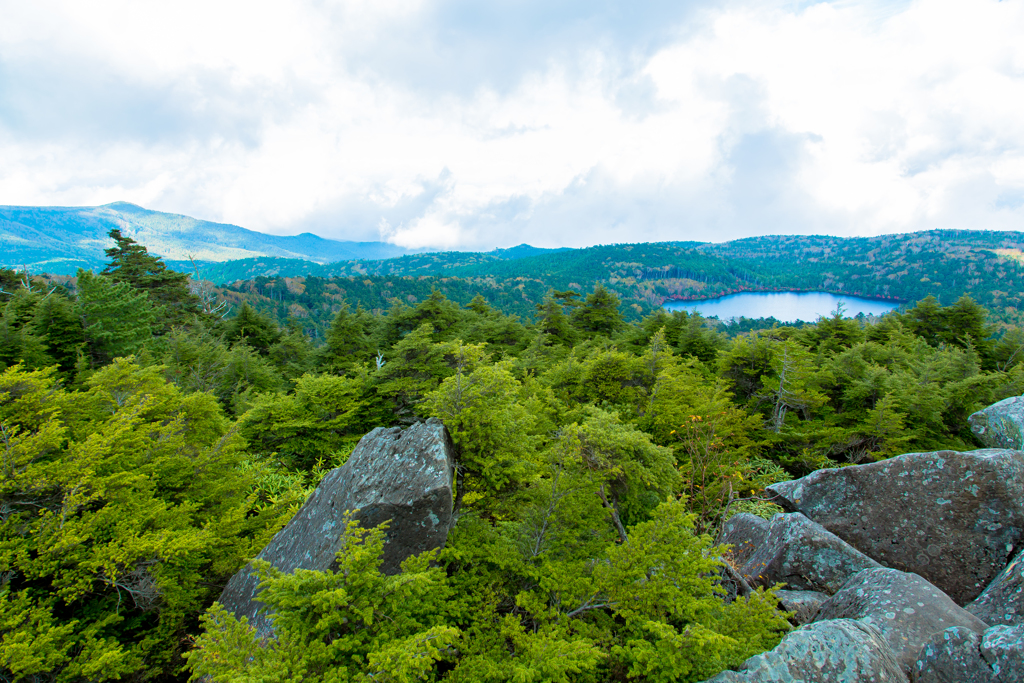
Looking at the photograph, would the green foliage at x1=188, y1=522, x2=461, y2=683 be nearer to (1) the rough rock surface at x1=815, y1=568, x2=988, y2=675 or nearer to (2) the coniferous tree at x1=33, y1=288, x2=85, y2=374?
(1) the rough rock surface at x1=815, y1=568, x2=988, y2=675

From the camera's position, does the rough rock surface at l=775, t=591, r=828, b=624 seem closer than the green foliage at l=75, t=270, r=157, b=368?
Yes

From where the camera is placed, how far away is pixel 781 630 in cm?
565

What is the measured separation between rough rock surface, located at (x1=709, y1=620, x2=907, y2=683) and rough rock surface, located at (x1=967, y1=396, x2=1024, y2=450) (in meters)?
8.62

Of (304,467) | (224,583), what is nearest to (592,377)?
(304,467)

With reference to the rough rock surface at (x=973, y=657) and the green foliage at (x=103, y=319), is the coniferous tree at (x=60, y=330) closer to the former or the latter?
the green foliage at (x=103, y=319)

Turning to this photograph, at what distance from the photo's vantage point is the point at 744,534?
816 cm

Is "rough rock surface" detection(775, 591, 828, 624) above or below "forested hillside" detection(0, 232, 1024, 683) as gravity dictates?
below

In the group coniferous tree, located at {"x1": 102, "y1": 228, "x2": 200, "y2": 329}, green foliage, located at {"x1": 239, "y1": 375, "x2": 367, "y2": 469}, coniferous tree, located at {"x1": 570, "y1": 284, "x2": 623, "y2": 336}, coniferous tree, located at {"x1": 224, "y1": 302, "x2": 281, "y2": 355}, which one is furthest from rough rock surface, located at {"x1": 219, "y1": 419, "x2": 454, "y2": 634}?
coniferous tree, located at {"x1": 102, "y1": 228, "x2": 200, "y2": 329}

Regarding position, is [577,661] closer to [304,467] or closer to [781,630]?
[781,630]

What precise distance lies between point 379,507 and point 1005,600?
9.07 m

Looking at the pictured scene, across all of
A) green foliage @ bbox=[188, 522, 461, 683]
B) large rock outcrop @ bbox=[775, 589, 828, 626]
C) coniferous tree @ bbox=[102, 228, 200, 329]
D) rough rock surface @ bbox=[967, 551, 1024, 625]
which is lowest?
large rock outcrop @ bbox=[775, 589, 828, 626]

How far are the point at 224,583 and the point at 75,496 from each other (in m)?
2.76

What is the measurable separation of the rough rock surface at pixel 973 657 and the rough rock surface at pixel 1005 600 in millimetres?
1784

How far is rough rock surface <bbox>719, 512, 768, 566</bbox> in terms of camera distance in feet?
25.6
